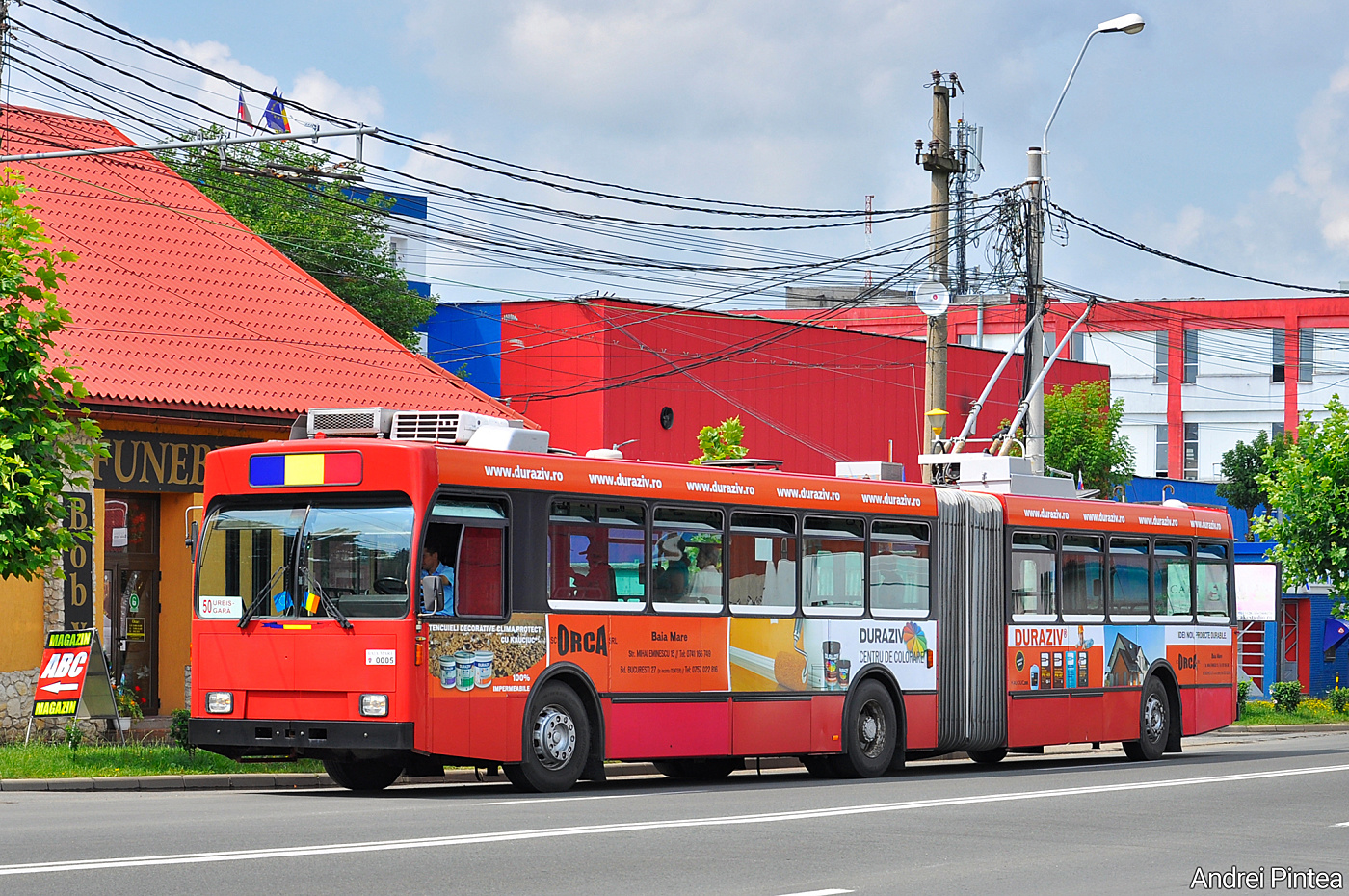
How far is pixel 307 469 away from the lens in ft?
48.2

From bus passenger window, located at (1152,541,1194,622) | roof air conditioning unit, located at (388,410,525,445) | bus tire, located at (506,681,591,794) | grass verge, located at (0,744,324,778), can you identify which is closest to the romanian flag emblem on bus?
roof air conditioning unit, located at (388,410,525,445)

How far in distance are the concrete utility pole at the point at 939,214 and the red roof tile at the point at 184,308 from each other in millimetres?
6867

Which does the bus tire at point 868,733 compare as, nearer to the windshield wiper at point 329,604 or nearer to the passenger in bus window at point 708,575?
the passenger in bus window at point 708,575

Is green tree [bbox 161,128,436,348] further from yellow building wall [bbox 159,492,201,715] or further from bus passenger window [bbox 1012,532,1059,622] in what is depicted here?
bus passenger window [bbox 1012,532,1059,622]

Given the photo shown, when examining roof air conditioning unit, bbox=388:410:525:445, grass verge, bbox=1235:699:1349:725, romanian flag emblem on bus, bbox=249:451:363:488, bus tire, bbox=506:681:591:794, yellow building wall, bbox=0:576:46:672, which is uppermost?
roof air conditioning unit, bbox=388:410:525:445

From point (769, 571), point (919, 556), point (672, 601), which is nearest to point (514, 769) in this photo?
point (672, 601)

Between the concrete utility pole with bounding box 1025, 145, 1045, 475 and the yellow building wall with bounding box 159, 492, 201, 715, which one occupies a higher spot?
the concrete utility pole with bounding box 1025, 145, 1045, 475

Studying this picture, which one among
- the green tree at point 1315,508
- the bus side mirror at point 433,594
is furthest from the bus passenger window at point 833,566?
the green tree at point 1315,508

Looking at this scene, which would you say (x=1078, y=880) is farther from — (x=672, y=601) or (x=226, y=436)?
(x=226, y=436)

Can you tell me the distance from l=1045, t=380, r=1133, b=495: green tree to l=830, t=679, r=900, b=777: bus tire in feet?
110

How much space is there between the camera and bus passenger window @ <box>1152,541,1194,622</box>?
22344 millimetres

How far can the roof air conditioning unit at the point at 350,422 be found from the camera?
1520cm

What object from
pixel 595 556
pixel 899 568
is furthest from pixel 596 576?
pixel 899 568

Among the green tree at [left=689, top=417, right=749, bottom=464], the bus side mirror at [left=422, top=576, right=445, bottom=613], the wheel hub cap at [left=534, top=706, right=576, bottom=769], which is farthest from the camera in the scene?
the green tree at [left=689, top=417, right=749, bottom=464]
